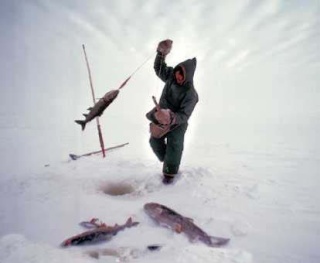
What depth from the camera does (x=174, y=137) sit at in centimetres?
547

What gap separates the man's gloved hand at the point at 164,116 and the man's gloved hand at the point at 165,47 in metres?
1.51

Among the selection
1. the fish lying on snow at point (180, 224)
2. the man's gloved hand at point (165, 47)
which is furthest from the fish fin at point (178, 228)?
the man's gloved hand at point (165, 47)

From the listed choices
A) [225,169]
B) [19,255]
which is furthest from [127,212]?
[225,169]

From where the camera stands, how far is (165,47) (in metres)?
5.75

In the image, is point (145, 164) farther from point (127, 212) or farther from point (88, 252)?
point (88, 252)

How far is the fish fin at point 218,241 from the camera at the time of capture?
10.5 feet

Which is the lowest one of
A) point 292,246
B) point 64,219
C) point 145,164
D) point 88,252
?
point 292,246

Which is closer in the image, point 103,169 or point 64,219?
point 64,219

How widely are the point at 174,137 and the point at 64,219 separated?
2459 millimetres

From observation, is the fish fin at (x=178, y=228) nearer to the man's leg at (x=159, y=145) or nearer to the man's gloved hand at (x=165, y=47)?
the man's leg at (x=159, y=145)

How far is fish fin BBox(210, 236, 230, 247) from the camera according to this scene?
319 cm

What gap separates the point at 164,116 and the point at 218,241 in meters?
2.21

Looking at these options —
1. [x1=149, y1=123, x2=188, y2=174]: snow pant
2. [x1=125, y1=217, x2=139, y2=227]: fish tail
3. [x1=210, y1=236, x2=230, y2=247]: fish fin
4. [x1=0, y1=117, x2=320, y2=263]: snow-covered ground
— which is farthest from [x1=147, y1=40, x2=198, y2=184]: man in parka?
[x1=210, y1=236, x2=230, y2=247]: fish fin

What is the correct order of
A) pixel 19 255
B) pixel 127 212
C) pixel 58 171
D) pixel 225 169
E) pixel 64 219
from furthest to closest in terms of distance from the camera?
pixel 225 169
pixel 58 171
pixel 127 212
pixel 64 219
pixel 19 255
